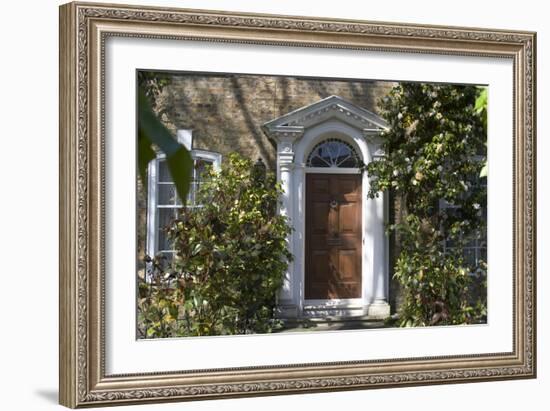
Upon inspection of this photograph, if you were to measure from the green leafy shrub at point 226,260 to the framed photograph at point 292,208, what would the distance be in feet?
0.04

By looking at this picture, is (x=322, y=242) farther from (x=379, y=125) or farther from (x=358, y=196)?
(x=379, y=125)

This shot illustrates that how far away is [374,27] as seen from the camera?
16.0 ft

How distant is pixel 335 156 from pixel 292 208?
62cm

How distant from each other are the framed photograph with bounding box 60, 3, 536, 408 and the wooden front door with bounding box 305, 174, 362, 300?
0.05 ft

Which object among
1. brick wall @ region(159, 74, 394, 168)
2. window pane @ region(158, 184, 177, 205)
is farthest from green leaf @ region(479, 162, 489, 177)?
window pane @ region(158, 184, 177, 205)

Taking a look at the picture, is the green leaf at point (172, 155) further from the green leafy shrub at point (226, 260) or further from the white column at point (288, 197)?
the white column at point (288, 197)

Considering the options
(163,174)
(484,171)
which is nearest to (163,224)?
(163,174)

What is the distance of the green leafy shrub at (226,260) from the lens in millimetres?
4934

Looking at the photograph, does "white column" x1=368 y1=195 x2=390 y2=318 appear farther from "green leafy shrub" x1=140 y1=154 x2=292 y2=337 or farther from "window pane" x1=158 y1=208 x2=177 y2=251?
"window pane" x1=158 y1=208 x2=177 y2=251

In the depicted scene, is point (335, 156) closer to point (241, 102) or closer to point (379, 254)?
point (379, 254)

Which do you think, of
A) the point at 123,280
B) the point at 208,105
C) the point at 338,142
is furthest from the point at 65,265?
the point at 338,142

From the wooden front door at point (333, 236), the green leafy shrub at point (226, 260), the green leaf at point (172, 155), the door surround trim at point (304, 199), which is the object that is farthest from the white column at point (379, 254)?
the green leaf at point (172, 155)

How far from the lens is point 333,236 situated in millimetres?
5785

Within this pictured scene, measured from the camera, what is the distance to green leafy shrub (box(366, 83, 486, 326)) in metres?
5.48
